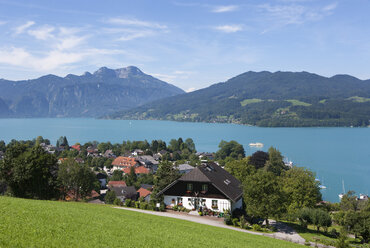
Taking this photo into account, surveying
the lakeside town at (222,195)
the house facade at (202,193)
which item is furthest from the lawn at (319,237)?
the house facade at (202,193)

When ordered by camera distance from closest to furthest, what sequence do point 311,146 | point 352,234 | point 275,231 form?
point 275,231 → point 352,234 → point 311,146

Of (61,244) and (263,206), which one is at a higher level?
(61,244)

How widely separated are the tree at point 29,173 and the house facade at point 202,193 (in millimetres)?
14215

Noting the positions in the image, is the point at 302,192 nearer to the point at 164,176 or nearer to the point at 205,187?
the point at 205,187

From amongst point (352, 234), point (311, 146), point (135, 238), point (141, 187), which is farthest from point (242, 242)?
point (311, 146)

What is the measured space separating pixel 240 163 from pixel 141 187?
85.5 feet

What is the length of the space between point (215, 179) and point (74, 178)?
720 inches

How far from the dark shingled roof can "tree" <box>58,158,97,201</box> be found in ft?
38.6

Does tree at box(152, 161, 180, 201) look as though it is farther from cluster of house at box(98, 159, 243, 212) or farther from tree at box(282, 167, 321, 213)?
tree at box(282, 167, 321, 213)

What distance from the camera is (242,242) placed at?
61.3 ft

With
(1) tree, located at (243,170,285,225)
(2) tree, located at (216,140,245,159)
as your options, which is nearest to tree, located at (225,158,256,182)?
(1) tree, located at (243,170,285,225)

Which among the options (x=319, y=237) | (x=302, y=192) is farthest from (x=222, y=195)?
(x=302, y=192)

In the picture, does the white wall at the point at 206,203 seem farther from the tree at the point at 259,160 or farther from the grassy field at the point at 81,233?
the tree at the point at 259,160

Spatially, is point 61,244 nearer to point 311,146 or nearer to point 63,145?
point 63,145
